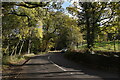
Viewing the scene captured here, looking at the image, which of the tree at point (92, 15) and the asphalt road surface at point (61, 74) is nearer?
the asphalt road surface at point (61, 74)

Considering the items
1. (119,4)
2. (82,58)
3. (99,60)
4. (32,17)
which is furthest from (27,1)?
(82,58)

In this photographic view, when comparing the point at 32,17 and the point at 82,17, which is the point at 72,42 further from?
the point at 32,17

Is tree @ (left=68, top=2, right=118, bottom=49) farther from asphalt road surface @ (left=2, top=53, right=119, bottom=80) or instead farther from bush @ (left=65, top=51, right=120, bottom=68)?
asphalt road surface @ (left=2, top=53, right=119, bottom=80)

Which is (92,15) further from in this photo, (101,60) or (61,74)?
(61,74)

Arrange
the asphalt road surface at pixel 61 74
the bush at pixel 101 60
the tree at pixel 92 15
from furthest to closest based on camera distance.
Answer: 1. the tree at pixel 92 15
2. the bush at pixel 101 60
3. the asphalt road surface at pixel 61 74

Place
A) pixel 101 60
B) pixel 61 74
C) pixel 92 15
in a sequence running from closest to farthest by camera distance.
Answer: pixel 61 74, pixel 101 60, pixel 92 15

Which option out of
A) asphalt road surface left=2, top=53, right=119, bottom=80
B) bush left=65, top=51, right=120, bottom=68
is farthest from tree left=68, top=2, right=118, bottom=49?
asphalt road surface left=2, top=53, right=119, bottom=80

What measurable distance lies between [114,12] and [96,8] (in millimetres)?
2295

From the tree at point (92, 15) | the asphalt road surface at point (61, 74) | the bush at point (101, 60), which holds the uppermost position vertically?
the tree at point (92, 15)

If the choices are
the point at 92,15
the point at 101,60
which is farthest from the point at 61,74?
the point at 92,15

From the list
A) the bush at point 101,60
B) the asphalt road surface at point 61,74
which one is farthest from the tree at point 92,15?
the asphalt road surface at point 61,74

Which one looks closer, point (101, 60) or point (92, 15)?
point (101, 60)

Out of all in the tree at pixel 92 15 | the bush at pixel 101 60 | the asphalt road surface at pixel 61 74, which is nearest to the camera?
the asphalt road surface at pixel 61 74

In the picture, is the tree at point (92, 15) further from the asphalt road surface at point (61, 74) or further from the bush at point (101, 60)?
the asphalt road surface at point (61, 74)
